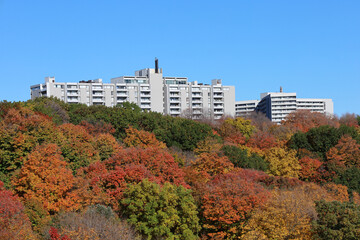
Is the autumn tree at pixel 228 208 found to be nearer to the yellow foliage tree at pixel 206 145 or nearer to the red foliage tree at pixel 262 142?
the yellow foliage tree at pixel 206 145

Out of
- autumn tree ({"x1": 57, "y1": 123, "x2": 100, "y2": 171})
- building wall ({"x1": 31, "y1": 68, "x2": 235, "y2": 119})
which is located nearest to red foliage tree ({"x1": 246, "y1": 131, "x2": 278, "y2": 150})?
autumn tree ({"x1": 57, "y1": 123, "x2": 100, "y2": 171})

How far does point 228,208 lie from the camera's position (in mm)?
40250

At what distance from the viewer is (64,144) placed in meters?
48.8

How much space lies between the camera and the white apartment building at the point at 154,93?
130 meters

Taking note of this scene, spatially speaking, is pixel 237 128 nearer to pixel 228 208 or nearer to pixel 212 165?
pixel 212 165

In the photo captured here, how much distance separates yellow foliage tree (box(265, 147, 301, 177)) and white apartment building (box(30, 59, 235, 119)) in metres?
70.8

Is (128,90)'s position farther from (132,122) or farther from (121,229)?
(121,229)

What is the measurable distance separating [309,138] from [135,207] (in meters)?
37.4

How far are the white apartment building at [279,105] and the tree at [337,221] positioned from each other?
124 meters

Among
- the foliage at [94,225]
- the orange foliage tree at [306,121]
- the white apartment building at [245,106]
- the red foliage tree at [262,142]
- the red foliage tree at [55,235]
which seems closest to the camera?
the red foliage tree at [55,235]

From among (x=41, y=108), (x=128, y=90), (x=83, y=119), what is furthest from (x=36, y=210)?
(x=128, y=90)

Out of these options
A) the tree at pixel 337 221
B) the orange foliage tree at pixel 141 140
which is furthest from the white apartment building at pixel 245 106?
the tree at pixel 337 221

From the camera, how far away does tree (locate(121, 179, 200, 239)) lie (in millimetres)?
38156

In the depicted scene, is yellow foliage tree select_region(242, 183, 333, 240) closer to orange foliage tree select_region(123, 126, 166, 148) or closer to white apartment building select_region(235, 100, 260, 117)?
orange foliage tree select_region(123, 126, 166, 148)
